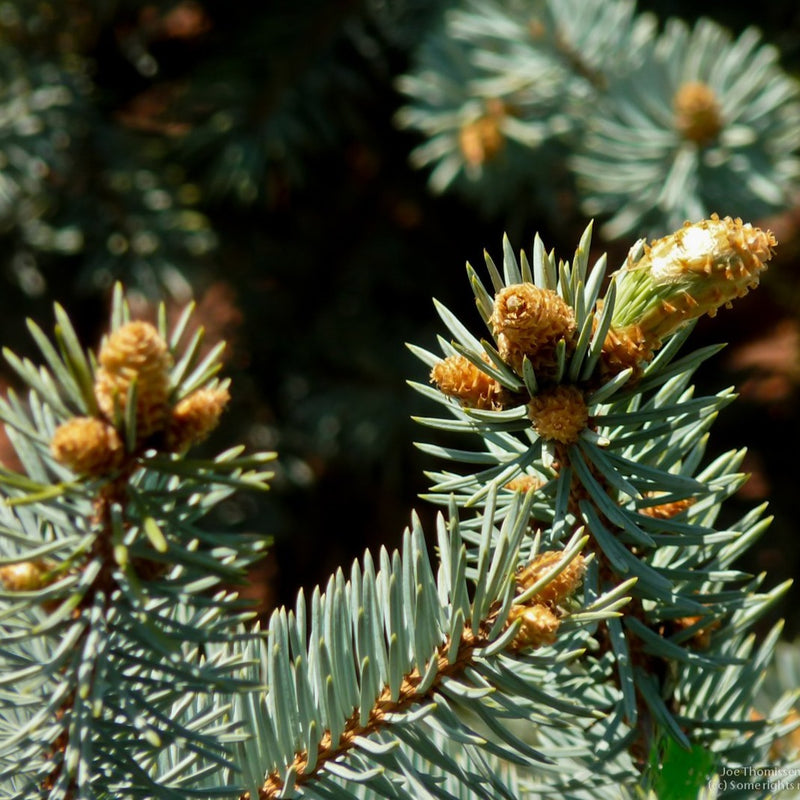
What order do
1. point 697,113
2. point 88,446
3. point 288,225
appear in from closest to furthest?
point 88,446 < point 697,113 < point 288,225

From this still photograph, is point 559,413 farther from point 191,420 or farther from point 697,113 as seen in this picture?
point 697,113

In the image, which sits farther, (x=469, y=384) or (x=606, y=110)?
(x=606, y=110)

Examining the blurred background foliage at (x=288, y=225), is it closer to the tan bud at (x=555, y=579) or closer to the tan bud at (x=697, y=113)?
the tan bud at (x=697, y=113)

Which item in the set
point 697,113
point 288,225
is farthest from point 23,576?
point 288,225

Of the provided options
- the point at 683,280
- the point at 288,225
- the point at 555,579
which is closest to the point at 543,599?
the point at 555,579

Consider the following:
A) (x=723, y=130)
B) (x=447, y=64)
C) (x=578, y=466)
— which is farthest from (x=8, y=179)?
(x=578, y=466)

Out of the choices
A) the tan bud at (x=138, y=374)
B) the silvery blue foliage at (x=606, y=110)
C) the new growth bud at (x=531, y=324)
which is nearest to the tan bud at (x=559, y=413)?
the new growth bud at (x=531, y=324)

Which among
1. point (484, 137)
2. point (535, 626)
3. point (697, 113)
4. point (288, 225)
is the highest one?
point (288, 225)

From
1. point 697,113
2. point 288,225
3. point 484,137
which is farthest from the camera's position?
point 288,225

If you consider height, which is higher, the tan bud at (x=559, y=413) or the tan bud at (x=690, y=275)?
the tan bud at (x=690, y=275)

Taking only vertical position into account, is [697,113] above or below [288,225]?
below
